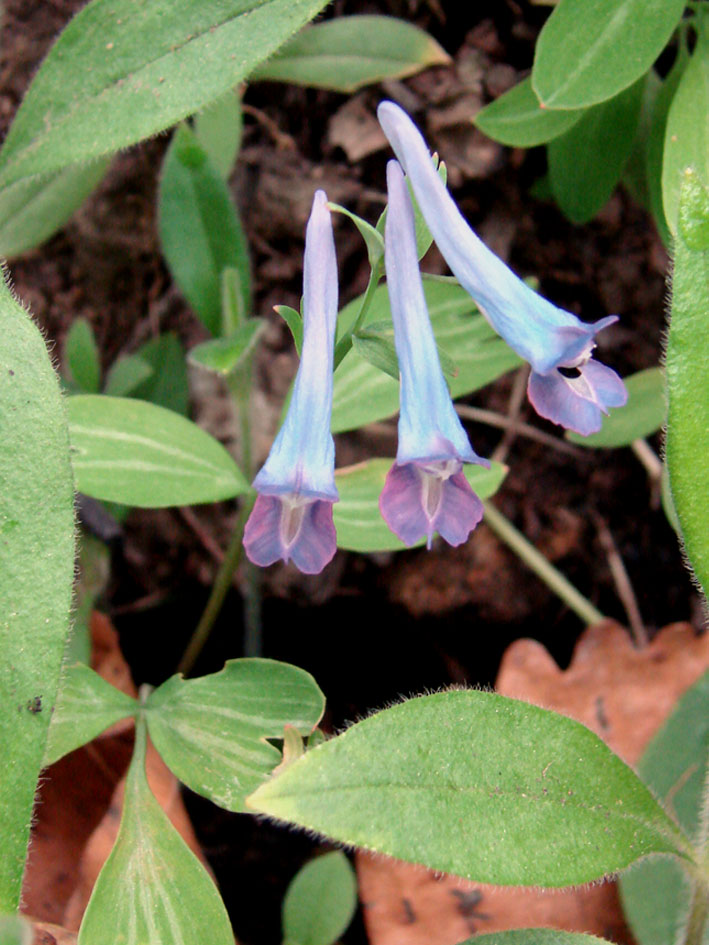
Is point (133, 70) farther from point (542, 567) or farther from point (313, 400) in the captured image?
point (542, 567)

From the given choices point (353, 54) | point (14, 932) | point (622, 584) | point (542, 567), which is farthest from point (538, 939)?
point (353, 54)

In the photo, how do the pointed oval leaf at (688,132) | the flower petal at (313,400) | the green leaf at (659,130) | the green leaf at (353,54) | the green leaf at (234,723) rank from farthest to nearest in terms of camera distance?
the green leaf at (353,54) → the green leaf at (659,130) → the pointed oval leaf at (688,132) → the green leaf at (234,723) → the flower petal at (313,400)

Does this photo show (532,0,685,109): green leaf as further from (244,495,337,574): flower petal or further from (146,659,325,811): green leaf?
(146,659,325,811): green leaf

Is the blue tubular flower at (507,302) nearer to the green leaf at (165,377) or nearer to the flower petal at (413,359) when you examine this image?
the flower petal at (413,359)

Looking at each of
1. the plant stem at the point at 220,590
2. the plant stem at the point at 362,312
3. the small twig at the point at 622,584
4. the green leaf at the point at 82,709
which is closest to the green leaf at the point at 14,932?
the green leaf at the point at 82,709

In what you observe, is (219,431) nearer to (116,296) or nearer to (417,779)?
(116,296)

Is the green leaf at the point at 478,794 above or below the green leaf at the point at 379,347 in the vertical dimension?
below
